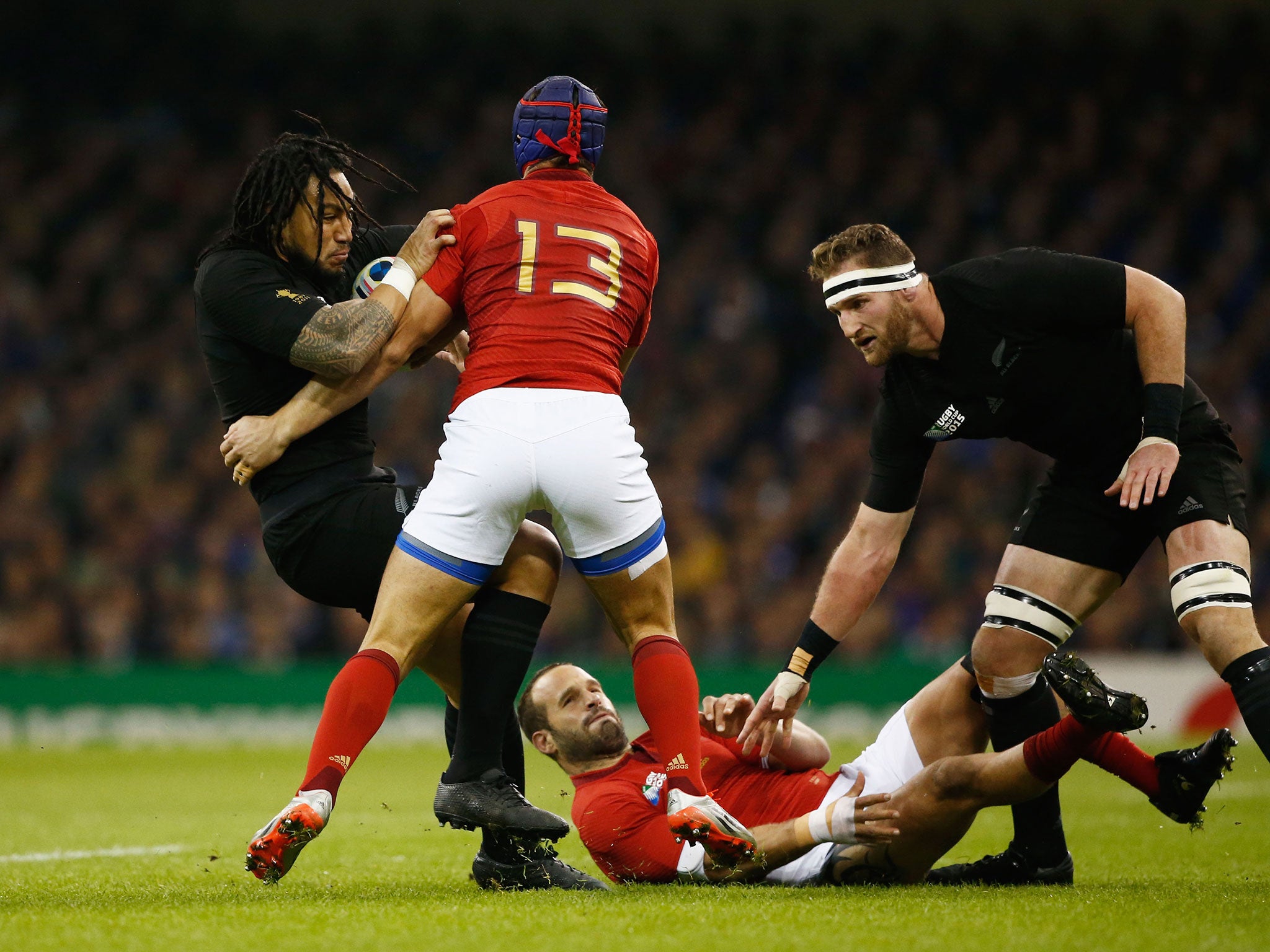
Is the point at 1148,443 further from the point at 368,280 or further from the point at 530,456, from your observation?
the point at 368,280

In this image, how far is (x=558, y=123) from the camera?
4547 millimetres

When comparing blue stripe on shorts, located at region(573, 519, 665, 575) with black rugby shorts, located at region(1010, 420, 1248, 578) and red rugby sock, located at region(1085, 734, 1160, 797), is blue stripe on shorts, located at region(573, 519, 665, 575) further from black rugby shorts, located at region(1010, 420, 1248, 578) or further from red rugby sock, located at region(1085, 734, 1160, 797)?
red rugby sock, located at region(1085, 734, 1160, 797)

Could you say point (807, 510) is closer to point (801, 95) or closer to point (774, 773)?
point (801, 95)

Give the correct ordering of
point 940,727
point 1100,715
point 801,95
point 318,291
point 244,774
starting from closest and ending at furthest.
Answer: point 1100,715, point 318,291, point 940,727, point 244,774, point 801,95

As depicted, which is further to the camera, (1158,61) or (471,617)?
(1158,61)

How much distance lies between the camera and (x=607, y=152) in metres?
16.6

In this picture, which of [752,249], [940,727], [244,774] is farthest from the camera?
[752,249]

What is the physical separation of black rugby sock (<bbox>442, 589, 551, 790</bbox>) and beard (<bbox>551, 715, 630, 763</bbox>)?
0.73 m

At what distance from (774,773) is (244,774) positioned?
18.7 feet

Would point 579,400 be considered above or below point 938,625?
above

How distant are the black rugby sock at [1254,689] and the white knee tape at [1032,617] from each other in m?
0.72

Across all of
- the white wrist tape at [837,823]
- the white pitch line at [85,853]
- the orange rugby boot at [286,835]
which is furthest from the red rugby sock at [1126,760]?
the white pitch line at [85,853]

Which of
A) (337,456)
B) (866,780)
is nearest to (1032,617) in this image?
(866,780)

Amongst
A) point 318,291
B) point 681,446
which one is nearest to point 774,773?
point 318,291
